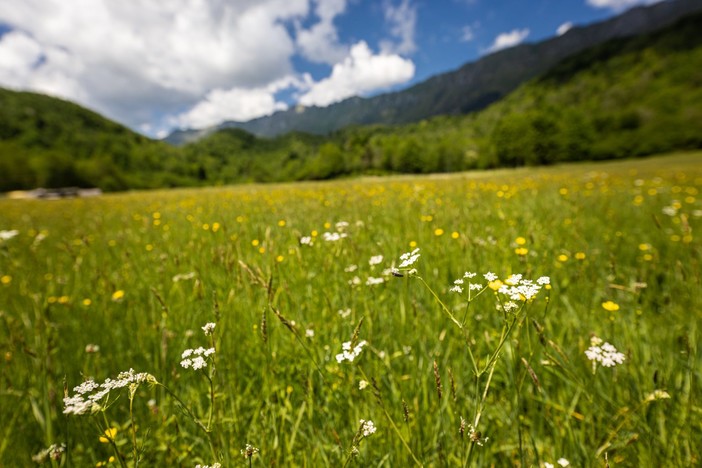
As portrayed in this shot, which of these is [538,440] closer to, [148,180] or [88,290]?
[88,290]

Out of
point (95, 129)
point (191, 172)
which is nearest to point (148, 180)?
point (191, 172)

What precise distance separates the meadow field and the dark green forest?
71.3 meters

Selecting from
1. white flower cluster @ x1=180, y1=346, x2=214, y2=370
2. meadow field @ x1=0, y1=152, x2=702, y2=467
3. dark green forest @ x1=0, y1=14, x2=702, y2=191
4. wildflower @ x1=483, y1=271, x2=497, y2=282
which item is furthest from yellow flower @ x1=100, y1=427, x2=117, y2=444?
dark green forest @ x1=0, y1=14, x2=702, y2=191

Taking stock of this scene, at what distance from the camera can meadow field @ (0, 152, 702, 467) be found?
1383 mm

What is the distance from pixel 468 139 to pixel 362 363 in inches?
4760

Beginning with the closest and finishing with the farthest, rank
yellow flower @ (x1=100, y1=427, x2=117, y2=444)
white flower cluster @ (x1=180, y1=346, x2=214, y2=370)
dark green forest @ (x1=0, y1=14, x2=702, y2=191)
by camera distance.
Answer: yellow flower @ (x1=100, y1=427, x2=117, y2=444), white flower cluster @ (x1=180, y1=346, x2=214, y2=370), dark green forest @ (x1=0, y1=14, x2=702, y2=191)

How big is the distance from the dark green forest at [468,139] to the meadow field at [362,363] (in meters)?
71.3

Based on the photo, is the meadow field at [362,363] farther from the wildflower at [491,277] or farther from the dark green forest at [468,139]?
the dark green forest at [468,139]

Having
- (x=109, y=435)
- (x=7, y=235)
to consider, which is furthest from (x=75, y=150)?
(x=109, y=435)

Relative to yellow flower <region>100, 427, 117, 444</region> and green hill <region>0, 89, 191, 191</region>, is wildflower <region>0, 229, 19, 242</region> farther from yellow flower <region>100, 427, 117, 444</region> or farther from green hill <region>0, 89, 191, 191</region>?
green hill <region>0, 89, 191, 191</region>

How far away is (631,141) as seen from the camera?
6731cm

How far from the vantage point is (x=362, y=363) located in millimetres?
2049

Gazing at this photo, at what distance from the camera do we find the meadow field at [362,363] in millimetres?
1383

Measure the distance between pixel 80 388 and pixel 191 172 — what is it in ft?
516
